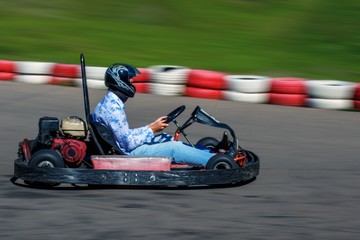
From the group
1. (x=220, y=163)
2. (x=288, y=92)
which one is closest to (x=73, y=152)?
(x=220, y=163)

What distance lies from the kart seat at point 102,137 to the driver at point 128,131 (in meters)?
0.04

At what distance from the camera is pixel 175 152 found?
7402 millimetres

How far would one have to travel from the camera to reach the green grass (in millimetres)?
14016

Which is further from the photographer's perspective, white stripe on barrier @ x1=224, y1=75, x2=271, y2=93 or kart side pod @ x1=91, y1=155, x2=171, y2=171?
white stripe on barrier @ x1=224, y1=75, x2=271, y2=93

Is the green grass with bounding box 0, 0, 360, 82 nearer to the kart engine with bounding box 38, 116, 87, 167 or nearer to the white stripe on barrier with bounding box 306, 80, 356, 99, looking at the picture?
the white stripe on barrier with bounding box 306, 80, 356, 99

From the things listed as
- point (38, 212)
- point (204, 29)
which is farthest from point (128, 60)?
point (38, 212)

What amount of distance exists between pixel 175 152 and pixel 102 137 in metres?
0.60

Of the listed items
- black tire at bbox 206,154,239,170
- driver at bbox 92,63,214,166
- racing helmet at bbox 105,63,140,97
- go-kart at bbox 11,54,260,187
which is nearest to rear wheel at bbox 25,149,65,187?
go-kart at bbox 11,54,260,187

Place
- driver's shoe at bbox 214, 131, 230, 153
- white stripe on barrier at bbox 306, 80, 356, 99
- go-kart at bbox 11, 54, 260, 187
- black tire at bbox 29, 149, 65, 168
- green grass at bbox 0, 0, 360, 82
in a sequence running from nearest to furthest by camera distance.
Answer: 1. go-kart at bbox 11, 54, 260, 187
2. black tire at bbox 29, 149, 65, 168
3. driver's shoe at bbox 214, 131, 230, 153
4. white stripe on barrier at bbox 306, 80, 356, 99
5. green grass at bbox 0, 0, 360, 82

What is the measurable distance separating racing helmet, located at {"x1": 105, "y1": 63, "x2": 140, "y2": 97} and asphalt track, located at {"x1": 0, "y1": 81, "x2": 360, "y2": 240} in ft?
2.68

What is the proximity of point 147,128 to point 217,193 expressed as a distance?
2.56 feet

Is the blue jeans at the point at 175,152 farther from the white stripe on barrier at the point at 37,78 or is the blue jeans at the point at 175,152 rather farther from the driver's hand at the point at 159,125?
the white stripe on barrier at the point at 37,78

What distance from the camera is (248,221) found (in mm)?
6477

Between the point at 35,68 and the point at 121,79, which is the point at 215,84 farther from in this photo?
the point at 121,79
